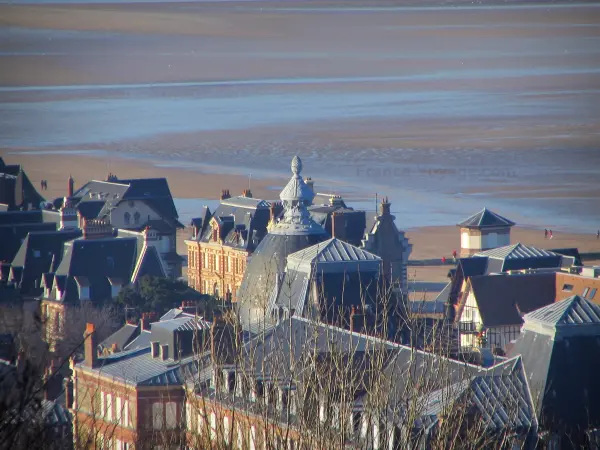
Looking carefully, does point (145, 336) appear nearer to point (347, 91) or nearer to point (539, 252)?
point (539, 252)

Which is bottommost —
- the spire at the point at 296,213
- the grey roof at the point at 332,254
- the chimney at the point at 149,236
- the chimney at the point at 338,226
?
the chimney at the point at 149,236

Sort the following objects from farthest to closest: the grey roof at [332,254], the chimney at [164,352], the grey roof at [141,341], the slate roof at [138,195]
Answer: the slate roof at [138,195]
the grey roof at [332,254]
the grey roof at [141,341]
the chimney at [164,352]

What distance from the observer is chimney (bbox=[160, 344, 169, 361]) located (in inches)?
1383

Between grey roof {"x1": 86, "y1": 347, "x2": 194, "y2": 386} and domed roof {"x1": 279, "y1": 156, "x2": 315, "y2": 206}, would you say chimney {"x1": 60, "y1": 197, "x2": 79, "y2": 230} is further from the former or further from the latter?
grey roof {"x1": 86, "y1": 347, "x2": 194, "y2": 386}

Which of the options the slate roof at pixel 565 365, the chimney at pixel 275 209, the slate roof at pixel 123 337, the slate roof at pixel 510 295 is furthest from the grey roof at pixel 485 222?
the slate roof at pixel 565 365

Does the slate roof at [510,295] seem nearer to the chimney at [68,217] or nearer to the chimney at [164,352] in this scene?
the chimney at [164,352]

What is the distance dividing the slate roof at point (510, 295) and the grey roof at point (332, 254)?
4.79 m

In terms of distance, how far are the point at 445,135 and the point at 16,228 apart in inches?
2176

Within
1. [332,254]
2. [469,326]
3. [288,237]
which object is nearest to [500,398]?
[332,254]

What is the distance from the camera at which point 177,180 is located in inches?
3735

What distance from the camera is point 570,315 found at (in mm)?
31812

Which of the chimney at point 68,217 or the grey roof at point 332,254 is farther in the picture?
the chimney at point 68,217

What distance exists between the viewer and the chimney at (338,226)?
58844mm

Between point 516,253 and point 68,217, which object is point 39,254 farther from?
point 516,253
